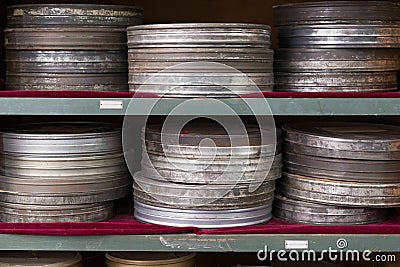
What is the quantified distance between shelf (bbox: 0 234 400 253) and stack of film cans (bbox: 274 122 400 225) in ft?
0.34

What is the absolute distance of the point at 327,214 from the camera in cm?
237

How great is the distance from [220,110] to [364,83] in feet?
1.74

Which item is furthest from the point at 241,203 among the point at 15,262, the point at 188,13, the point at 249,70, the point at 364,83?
the point at 188,13

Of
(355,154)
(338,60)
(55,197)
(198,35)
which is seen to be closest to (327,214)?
(355,154)

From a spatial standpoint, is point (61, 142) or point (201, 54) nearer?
point (201, 54)

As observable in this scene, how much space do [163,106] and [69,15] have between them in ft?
1.55

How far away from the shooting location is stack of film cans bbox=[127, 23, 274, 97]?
2.21 metres

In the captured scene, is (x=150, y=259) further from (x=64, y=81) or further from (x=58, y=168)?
(x=64, y=81)

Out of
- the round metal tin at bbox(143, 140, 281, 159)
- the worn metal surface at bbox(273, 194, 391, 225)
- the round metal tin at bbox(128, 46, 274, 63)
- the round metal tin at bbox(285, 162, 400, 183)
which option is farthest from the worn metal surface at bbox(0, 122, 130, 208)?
the round metal tin at bbox(285, 162, 400, 183)

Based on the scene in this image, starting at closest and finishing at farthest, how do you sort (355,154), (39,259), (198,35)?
(198,35)
(355,154)
(39,259)

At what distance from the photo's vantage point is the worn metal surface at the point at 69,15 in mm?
Answer: 2367

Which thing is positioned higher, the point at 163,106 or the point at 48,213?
the point at 163,106

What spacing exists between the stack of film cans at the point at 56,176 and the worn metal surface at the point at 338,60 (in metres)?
0.71

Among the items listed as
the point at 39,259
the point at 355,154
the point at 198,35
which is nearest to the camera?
the point at 198,35
